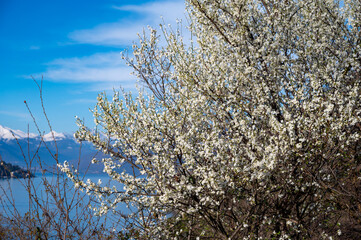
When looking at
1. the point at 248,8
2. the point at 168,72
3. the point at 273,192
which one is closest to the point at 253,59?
the point at 248,8

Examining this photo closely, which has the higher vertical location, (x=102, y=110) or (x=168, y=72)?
(x=168, y=72)

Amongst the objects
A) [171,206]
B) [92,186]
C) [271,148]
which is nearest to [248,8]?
[271,148]

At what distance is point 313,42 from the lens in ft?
25.7

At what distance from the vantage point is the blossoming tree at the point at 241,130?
590 centimetres

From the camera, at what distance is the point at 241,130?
21.1 ft

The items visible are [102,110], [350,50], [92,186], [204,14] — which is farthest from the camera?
[350,50]

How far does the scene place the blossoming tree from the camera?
232 inches

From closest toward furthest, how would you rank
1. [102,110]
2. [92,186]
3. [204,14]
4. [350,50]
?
[92,186]
[102,110]
[204,14]
[350,50]

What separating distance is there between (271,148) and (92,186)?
3.73 m

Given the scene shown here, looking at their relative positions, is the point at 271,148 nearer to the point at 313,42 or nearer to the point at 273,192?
the point at 273,192

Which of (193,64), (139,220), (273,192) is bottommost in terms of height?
(139,220)

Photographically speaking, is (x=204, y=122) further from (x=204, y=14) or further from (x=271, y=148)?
(x=204, y=14)

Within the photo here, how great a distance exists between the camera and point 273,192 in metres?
6.44

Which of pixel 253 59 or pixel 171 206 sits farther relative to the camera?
pixel 253 59
